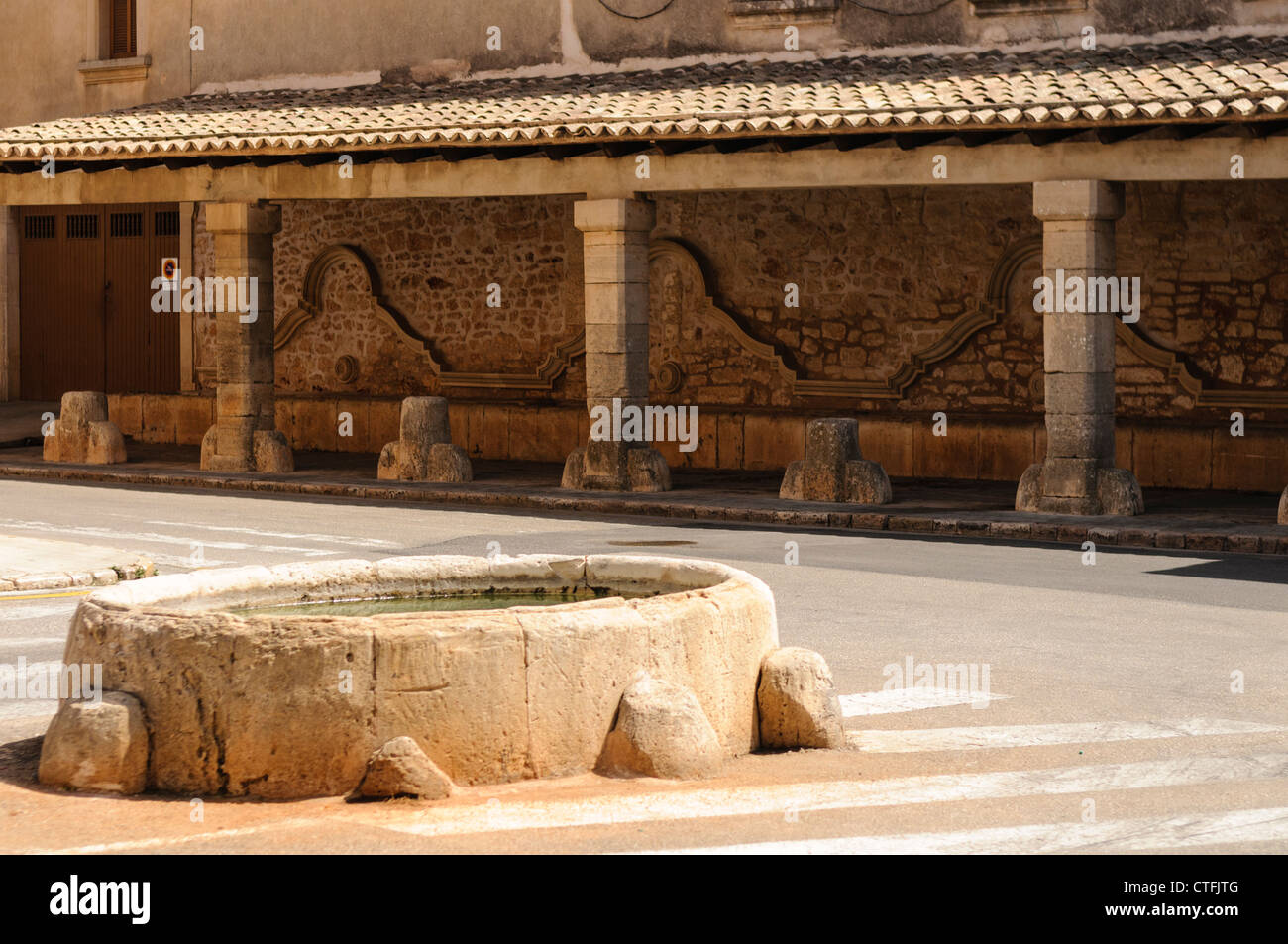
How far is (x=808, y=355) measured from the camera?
68.3ft

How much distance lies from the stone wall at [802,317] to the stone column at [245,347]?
9.12 ft

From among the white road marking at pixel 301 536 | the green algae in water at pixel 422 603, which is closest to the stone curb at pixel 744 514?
the white road marking at pixel 301 536

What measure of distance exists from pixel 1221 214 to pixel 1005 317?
7.66 ft

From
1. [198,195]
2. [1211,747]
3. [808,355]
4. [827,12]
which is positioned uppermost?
[827,12]

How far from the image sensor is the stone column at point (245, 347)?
66.4ft

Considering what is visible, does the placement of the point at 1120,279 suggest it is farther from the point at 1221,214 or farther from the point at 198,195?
the point at 198,195

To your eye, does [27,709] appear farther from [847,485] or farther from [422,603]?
[847,485]

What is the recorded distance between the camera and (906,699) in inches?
316

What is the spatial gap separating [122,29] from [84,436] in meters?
7.35

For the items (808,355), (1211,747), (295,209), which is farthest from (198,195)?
(1211,747)

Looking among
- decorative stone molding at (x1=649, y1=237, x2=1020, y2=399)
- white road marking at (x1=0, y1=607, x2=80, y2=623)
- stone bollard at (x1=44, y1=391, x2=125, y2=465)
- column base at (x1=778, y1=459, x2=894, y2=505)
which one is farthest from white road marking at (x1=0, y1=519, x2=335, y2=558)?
decorative stone molding at (x1=649, y1=237, x2=1020, y2=399)

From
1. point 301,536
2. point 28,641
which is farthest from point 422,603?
point 301,536

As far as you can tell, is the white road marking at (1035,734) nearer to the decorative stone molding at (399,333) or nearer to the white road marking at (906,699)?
the white road marking at (906,699)

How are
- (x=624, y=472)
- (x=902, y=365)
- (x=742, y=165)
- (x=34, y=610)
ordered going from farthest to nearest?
(x=902, y=365) < (x=624, y=472) < (x=742, y=165) < (x=34, y=610)
